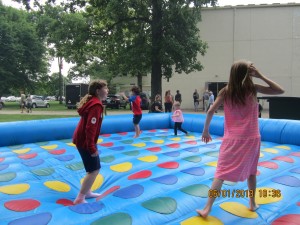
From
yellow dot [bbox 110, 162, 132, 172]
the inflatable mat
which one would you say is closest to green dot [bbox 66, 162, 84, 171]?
the inflatable mat

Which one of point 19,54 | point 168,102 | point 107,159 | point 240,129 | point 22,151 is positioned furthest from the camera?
point 19,54

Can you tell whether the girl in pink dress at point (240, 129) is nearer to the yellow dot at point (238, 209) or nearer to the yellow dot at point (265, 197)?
the yellow dot at point (238, 209)

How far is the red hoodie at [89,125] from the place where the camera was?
10.5 feet

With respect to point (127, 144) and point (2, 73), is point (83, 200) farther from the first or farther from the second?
point (2, 73)

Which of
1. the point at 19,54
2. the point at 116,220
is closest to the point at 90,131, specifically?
the point at 116,220

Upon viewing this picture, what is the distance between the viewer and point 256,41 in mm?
23328

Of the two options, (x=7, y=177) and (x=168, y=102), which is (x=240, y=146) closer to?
(x=7, y=177)

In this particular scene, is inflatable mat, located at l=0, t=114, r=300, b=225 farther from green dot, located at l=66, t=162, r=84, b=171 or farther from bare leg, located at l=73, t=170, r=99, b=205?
bare leg, located at l=73, t=170, r=99, b=205

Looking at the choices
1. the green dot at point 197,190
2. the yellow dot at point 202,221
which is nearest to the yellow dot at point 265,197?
the green dot at point 197,190

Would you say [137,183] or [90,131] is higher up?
Result: [90,131]

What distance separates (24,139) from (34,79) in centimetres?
2973

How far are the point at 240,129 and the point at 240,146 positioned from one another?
0.15m

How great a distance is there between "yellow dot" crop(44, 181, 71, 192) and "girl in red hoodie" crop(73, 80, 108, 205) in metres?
0.43

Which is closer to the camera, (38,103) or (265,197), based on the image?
(265,197)
